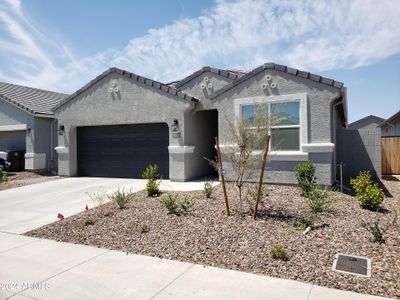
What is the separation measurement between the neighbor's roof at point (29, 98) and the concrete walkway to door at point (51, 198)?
221 inches

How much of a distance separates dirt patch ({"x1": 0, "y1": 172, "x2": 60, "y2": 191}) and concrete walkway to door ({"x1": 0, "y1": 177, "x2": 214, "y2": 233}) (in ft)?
2.85

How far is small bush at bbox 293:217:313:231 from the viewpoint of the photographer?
604 centimetres

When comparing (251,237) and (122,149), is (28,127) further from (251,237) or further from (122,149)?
(251,237)

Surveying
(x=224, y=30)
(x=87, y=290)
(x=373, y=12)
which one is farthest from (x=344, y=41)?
(x=87, y=290)

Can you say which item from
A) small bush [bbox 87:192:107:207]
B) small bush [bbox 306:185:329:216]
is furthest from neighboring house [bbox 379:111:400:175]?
small bush [bbox 87:192:107:207]

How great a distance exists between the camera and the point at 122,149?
13.9m

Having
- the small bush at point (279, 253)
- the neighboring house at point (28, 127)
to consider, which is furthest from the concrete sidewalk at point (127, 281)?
the neighboring house at point (28, 127)

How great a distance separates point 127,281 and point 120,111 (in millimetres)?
9996

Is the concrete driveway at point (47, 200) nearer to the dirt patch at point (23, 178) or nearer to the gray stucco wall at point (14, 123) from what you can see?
the dirt patch at point (23, 178)

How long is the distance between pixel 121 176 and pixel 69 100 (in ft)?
14.9

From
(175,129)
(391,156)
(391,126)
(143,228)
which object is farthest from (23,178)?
(391,126)

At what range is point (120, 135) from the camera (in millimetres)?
13891

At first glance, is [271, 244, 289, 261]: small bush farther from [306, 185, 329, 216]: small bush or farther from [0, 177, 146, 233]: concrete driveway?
[0, 177, 146, 233]: concrete driveway

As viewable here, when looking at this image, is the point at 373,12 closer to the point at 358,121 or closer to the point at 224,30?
the point at 224,30
